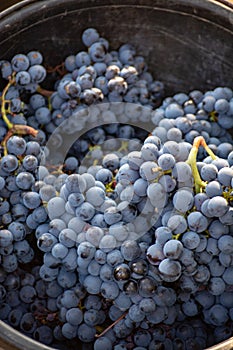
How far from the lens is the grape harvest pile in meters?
0.88

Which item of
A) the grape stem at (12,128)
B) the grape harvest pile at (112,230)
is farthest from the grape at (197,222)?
the grape stem at (12,128)

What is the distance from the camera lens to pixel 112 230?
2.93 feet

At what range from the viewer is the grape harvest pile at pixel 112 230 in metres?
0.88

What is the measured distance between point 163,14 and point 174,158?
0.35 m

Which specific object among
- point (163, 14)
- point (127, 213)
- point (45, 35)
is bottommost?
point (127, 213)

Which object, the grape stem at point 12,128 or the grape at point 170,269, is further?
the grape stem at point 12,128

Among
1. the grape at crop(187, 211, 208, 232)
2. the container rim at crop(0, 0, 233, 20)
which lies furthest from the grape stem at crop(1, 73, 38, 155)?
the grape at crop(187, 211, 208, 232)

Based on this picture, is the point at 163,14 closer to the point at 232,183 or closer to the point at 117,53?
the point at 117,53

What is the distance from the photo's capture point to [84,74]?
108 cm

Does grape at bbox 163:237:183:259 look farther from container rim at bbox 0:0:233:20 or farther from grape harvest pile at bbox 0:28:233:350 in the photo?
container rim at bbox 0:0:233:20

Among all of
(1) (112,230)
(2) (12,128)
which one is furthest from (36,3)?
(1) (112,230)

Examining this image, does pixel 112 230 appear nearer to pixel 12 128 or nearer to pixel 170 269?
pixel 170 269

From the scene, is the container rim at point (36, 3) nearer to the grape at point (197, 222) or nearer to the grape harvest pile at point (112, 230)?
the grape harvest pile at point (112, 230)

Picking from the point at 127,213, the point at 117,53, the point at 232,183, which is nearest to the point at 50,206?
the point at 127,213
